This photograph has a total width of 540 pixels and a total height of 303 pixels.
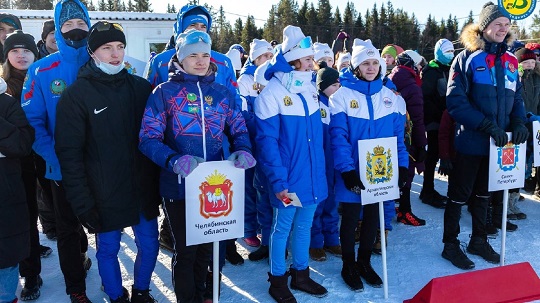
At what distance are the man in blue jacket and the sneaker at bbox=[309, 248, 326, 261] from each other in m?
2.08

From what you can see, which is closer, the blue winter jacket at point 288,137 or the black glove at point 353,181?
the blue winter jacket at point 288,137

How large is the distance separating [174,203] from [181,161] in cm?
45

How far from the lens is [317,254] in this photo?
4289 mm

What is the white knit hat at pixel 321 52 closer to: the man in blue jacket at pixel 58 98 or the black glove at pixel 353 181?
the black glove at pixel 353 181

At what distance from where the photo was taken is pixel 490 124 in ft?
12.4

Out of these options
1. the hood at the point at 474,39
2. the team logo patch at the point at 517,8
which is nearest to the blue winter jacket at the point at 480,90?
the hood at the point at 474,39

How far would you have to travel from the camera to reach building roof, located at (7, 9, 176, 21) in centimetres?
1507

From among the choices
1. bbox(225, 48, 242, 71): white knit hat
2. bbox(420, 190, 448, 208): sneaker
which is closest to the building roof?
bbox(225, 48, 242, 71): white knit hat

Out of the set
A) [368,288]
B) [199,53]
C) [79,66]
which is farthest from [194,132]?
[368,288]

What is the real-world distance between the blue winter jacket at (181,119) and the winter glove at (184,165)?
0.14 m

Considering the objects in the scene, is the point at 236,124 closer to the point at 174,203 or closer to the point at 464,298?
the point at 174,203

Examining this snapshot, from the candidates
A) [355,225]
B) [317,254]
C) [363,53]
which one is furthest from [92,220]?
[363,53]

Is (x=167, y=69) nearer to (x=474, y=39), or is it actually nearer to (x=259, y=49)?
(x=259, y=49)

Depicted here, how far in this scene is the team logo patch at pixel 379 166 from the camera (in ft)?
11.4
